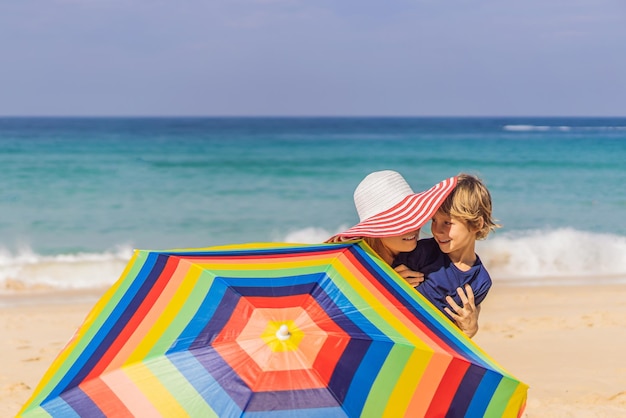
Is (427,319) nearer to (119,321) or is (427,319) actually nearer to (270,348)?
(270,348)

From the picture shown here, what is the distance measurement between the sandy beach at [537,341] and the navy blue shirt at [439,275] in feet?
6.42

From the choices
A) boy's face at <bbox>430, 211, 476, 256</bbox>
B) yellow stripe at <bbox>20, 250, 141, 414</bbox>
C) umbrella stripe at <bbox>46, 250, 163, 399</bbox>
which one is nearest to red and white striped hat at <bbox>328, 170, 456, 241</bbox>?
boy's face at <bbox>430, 211, 476, 256</bbox>

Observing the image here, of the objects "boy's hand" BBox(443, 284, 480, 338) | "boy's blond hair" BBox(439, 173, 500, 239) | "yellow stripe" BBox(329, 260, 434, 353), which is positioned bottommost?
"yellow stripe" BBox(329, 260, 434, 353)

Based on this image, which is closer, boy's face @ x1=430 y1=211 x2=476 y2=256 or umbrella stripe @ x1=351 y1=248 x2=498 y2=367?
umbrella stripe @ x1=351 y1=248 x2=498 y2=367

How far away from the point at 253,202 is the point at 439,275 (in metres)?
12.4

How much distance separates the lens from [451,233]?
2793 mm

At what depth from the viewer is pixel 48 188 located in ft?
53.6

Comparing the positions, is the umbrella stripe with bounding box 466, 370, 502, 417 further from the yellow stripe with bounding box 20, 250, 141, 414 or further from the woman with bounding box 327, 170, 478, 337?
the yellow stripe with bounding box 20, 250, 141, 414

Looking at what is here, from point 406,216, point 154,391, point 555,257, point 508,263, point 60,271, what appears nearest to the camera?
point 154,391

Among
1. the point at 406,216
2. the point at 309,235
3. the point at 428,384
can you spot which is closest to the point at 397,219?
the point at 406,216

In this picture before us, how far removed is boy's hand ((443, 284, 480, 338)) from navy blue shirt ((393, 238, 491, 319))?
0.04m

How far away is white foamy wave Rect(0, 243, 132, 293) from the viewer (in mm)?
8391

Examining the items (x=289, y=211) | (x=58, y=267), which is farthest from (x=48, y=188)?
(x=58, y=267)

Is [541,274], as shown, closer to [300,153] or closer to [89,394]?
[89,394]
